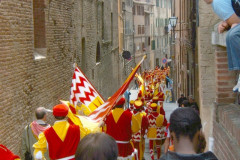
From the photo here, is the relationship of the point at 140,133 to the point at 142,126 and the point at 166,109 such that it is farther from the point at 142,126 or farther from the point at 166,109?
the point at 166,109

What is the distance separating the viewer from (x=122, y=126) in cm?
1039

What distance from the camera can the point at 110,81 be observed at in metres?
29.9

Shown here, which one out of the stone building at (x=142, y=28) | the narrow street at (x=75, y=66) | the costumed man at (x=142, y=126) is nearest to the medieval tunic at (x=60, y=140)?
the narrow street at (x=75, y=66)

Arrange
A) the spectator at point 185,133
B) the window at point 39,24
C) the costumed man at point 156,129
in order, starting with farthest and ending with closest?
the costumed man at point 156,129, the window at point 39,24, the spectator at point 185,133

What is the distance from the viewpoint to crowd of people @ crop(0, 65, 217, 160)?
11.2 ft

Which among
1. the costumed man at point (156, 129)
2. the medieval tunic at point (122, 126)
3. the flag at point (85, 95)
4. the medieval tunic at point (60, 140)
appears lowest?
the costumed man at point (156, 129)

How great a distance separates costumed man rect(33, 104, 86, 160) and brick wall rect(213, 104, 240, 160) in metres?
1.91

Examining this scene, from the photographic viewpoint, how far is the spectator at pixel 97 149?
3.31 metres

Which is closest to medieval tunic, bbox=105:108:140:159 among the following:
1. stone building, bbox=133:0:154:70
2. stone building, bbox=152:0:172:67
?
stone building, bbox=133:0:154:70

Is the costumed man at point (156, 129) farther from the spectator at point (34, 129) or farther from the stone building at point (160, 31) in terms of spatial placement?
the stone building at point (160, 31)

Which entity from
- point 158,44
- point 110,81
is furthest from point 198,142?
point 158,44

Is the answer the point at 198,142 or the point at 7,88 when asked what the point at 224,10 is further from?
the point at 7,88

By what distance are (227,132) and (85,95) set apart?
3.56 meters

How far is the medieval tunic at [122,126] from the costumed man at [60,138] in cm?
324
